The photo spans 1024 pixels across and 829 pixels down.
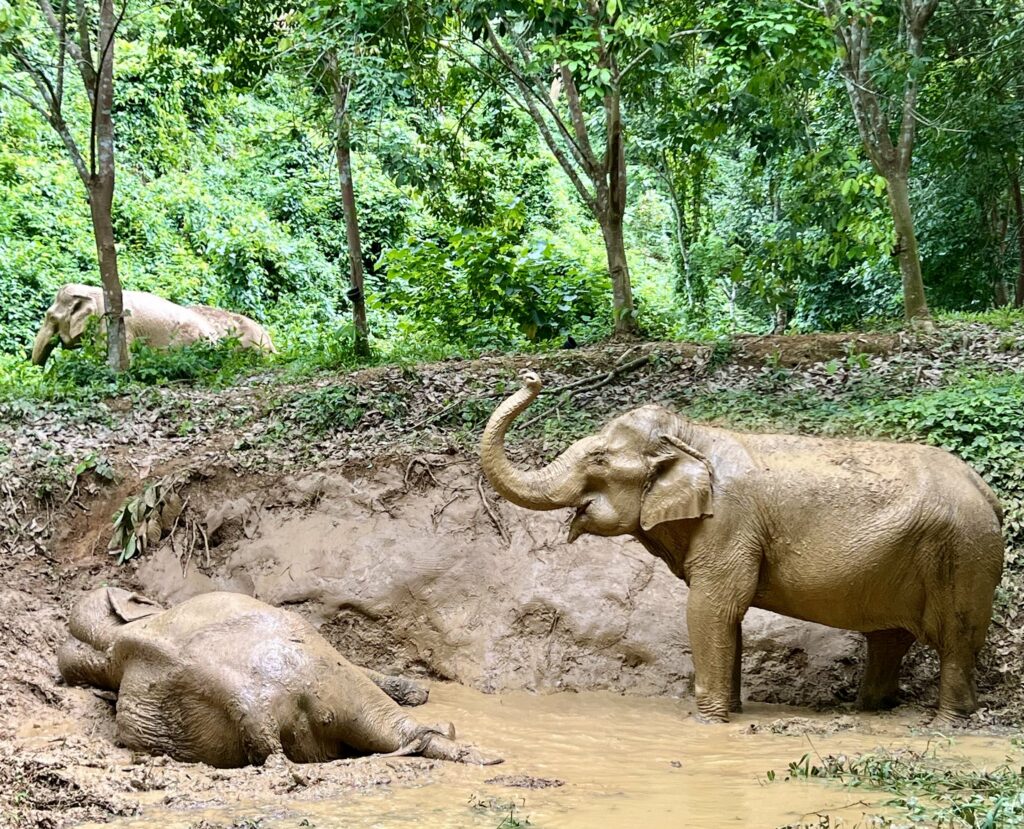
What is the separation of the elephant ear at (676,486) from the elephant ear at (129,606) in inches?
124

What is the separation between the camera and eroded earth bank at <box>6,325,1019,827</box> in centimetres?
518

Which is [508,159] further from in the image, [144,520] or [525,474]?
[525,474]

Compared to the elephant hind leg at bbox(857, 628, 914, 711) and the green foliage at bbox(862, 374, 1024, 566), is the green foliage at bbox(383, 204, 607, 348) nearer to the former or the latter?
the green foliage at bbox(862, 374, 1024, 566)

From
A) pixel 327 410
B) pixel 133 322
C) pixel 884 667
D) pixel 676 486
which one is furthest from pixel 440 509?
pixel 133 322

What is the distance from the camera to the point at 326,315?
24.8 metres

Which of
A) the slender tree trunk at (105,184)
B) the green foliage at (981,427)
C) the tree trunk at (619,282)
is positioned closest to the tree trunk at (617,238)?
the tree trunk at (619,282)

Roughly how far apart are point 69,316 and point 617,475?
11685 millimetres

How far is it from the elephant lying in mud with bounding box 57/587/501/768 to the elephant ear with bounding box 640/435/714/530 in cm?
185

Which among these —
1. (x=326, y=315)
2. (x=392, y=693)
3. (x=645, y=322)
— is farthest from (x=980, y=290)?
(x=392, y=693)

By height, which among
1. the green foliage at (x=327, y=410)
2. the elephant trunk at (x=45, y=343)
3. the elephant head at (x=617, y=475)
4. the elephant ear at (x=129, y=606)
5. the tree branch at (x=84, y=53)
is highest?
the tree branch at (x=84, y=53)

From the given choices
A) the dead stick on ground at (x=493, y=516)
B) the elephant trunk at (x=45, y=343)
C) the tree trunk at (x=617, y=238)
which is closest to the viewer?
the dead stick on ground at (x=493, y=516)

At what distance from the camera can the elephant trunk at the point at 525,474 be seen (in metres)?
7.04

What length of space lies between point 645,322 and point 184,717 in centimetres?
1061

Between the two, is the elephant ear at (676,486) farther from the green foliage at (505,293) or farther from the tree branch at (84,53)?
the tree branch at (84,53)
